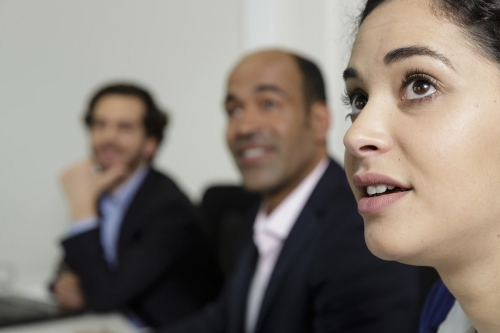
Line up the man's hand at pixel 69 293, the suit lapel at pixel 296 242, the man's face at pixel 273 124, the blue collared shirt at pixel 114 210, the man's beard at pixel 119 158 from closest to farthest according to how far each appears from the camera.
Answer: the suit lapel at pixel 296 242, the man's face at pixel 273 124, the man's hand at pixel 69 293, the blue collared shirt at pixel 114 210, the man's beard at pixel 119 158

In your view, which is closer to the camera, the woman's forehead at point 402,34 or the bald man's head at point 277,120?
the woman's forehead at point 402,34

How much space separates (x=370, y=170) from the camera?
0.74 meters

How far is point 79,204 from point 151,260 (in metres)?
0.37

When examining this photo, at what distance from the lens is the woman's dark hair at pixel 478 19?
0.71 metres

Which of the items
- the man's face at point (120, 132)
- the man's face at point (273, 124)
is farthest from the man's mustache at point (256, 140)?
the man's face at point (120, 132)

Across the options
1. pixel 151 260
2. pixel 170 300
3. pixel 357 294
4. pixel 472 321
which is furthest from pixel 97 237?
pixel 472 321

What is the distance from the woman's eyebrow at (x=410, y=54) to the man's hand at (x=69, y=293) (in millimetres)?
1553

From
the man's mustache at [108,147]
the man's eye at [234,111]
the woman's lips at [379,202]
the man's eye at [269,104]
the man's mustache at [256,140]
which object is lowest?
the man's mustache at [108,147]

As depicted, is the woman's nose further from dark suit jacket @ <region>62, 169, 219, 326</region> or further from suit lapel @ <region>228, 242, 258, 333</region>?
dark suit jacket @ <region>62, 169, 219, 326</region>

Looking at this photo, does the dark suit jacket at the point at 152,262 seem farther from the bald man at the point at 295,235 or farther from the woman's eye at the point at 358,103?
the woman's eye at the point at 358,103

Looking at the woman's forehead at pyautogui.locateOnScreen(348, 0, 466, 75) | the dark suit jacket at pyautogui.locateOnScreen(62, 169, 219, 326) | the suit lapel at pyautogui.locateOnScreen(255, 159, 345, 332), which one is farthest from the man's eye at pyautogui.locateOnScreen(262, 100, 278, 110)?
the woman's forehead at pyautogui.locateOnScreen(348, 0, 466, 75)

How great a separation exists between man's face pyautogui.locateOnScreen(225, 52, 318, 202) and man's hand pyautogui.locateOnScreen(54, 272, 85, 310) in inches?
29.2

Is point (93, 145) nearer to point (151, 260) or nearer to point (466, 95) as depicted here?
point (151, 260)

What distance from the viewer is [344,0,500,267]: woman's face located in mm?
693
